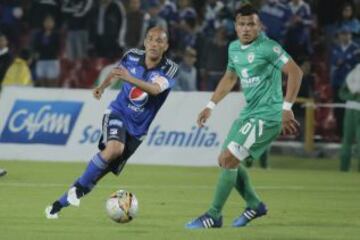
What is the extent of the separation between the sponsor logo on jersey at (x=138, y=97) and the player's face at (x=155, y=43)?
0.40m

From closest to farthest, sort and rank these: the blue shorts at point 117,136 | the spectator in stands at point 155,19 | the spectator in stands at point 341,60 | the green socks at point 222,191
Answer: the green socks at point 222,191
the blue shorts at point 117,136
the spectator in stands at point 341,60
the spectator in stands at point 155,19

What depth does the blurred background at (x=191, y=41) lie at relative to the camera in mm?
23719

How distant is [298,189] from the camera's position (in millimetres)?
16906

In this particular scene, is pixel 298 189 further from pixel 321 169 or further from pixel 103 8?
pixel 103 8

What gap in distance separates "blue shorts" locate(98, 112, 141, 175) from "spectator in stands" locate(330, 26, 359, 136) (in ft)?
38.3

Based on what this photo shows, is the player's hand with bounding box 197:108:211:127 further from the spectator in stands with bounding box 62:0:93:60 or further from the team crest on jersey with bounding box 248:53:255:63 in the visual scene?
the spectator in stands with bounding box 62:0:93:60

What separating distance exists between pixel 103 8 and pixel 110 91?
472 cm

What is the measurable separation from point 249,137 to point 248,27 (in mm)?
Result: 1103

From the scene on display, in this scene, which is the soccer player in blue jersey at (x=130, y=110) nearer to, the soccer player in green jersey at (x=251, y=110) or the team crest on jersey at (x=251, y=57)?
the soccer player in green jersey at (x=251, y=110)

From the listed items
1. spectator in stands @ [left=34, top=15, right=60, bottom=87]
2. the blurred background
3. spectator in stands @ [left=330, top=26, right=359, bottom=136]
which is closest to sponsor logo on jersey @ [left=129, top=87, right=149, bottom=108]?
the blurred background

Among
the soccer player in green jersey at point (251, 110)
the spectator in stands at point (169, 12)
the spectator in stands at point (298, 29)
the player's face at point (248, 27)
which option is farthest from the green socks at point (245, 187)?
the spectator in stands at point (169, 12)

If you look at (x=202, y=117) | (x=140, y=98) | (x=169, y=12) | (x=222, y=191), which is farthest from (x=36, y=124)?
(x=222, y=191)

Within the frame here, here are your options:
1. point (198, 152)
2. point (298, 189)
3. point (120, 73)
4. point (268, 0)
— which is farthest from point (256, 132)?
point (268, 0)

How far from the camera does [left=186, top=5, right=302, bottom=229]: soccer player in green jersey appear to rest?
38.1 ft
